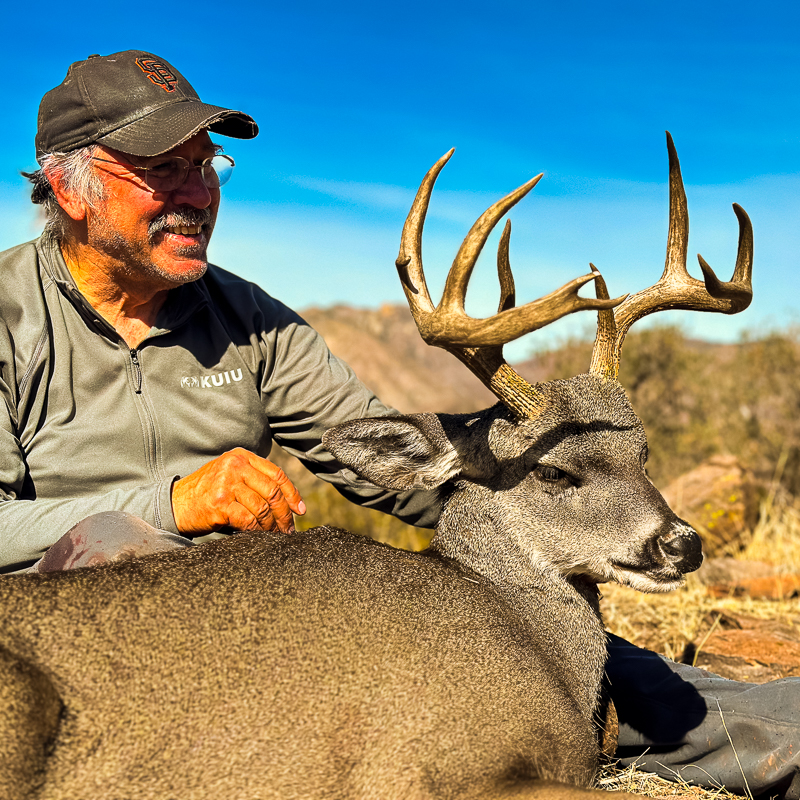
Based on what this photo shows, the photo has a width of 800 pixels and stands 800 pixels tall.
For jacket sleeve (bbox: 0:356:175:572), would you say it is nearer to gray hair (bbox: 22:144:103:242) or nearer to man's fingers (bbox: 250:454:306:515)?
man's fingers (bbox: 250:454:306:515)

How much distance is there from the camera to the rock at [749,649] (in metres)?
5.21

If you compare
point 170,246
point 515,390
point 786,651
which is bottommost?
point 786,651

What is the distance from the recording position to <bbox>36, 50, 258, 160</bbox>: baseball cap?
14.5 feet

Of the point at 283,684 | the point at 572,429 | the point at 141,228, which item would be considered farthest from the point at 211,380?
the point at 283,684

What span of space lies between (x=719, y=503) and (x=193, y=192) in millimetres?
6530

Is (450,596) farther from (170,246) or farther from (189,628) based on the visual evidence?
(170,246)

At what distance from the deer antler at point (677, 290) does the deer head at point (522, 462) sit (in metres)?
0.02

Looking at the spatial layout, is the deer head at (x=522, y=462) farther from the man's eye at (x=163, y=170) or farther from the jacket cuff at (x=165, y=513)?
the man's eye at (x=163, y=170)

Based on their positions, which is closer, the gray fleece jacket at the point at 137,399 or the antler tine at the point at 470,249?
the antler tine at the point at 470,249

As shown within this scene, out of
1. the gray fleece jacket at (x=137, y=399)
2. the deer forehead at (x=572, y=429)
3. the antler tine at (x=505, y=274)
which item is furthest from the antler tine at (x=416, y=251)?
the gray fleece jacket at (x=137, y=399)

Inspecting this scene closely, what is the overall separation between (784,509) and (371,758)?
809 cm

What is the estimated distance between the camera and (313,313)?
26812mm

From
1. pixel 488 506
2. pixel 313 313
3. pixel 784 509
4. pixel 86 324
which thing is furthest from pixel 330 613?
pixel 313 313

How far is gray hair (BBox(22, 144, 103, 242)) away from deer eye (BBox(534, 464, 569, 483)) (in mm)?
2599
